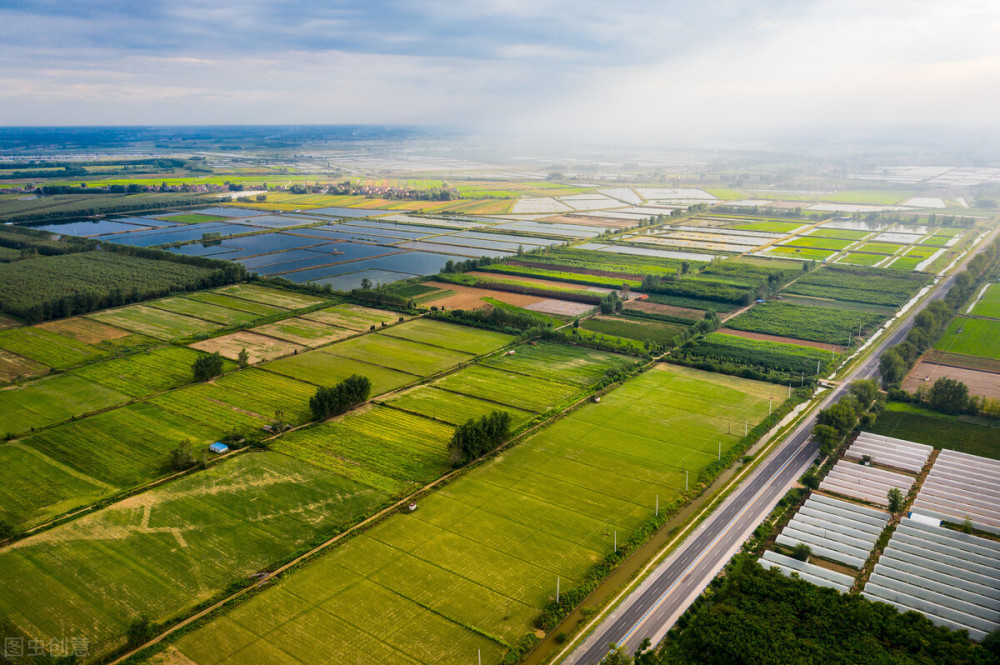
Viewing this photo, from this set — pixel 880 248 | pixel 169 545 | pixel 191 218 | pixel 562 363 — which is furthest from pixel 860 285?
pixel 191 218

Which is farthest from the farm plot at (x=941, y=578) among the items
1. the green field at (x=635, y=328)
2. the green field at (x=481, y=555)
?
the green field at (x=635, y=328)

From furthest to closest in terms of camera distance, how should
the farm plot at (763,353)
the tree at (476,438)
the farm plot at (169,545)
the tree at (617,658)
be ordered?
the farm plot at (763,353) < the tree at (476,438) < the farm plot at (169,545) < the tree at (617,658)

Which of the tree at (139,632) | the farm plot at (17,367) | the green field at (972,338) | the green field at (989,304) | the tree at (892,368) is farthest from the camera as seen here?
the green field at (989,304)

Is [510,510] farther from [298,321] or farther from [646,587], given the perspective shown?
[298,321]

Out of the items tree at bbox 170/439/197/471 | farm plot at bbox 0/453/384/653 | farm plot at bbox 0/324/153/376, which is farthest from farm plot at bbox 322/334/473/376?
farm plot at bbox 0/324/153/376

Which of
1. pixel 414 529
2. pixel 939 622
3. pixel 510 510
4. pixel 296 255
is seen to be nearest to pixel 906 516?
pixel 939 622

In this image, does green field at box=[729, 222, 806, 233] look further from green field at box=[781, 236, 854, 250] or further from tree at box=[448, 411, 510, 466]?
tree at box=[448, 411, 510, 466]

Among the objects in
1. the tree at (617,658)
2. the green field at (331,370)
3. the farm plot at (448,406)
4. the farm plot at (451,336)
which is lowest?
the tree at (617,658)

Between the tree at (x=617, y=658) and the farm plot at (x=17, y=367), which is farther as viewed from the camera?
the farm plot at (x=17, y=367)

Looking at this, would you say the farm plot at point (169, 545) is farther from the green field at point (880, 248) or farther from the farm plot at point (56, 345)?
the green field at point (880, 248)
